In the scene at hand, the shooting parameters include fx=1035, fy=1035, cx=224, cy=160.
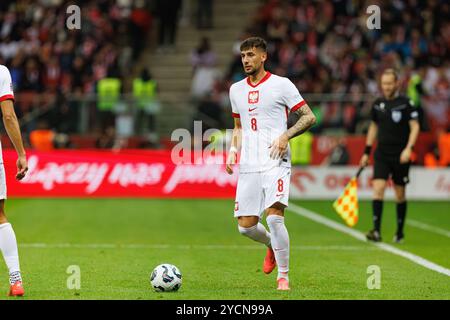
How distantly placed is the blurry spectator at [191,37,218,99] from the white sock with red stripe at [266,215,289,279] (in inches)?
760

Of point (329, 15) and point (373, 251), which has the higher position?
point (329, 15)

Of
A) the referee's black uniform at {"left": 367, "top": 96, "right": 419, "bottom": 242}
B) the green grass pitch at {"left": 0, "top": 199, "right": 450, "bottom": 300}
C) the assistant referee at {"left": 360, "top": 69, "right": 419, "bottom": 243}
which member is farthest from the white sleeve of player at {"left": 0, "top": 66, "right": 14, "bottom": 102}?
the referee's black uniform at {"left": 367, "top": 96, "right": 419, "bottom": 242}

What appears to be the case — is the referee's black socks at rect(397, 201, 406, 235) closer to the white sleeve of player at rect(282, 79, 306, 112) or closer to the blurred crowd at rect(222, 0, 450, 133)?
the white sleeve of player at rect(282, 79, 306, 112)

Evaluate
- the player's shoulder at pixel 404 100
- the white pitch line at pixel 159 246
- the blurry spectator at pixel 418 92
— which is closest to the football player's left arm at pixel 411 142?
the player's shoulder at pixel 404 100

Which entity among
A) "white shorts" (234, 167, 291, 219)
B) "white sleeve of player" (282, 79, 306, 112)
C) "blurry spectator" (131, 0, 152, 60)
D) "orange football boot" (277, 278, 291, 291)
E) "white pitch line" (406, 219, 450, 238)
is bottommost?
"white pitch line" (406, 219, 450, 238)

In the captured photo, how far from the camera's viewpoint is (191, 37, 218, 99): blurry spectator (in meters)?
29.2

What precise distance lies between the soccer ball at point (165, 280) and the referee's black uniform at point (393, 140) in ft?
19.0

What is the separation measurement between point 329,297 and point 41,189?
47.3 ft

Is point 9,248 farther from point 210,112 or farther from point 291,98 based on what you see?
point 210,112

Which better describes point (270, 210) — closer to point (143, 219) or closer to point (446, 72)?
point (143, 219)

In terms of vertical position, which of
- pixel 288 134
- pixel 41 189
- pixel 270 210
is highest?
pixel 288 134

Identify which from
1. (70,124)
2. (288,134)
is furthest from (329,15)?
(288,134)

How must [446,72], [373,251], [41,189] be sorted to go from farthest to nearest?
1. [446,72]
2. [41,189]
3. [373,251]
